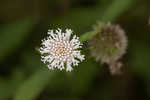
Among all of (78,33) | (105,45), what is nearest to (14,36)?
(78,33)

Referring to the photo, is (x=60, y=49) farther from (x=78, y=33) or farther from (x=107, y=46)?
(x=78, y=33)

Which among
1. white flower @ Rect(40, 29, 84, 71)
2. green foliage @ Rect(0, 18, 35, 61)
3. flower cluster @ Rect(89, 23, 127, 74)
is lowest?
white flower @ Rect(40, 29, 84, 71)

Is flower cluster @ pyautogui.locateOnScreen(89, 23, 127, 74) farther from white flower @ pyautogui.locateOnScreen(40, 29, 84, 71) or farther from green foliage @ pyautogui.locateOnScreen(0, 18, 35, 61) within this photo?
green foliage @ pyautogui.locateOnScreen(0, 18, 35, 61)

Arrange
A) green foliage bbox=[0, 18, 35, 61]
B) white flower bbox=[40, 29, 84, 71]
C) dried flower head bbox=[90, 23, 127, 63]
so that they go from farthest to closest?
green foliage bbox=[0, 18, 35, 61], dried flower head bbox=[90, 23, 127, 63], white flower bbox=[40, 29, 84, 71]

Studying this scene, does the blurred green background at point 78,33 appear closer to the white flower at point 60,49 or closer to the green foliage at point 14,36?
the green foliage at point 14,36

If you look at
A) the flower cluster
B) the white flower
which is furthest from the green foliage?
the white flower
